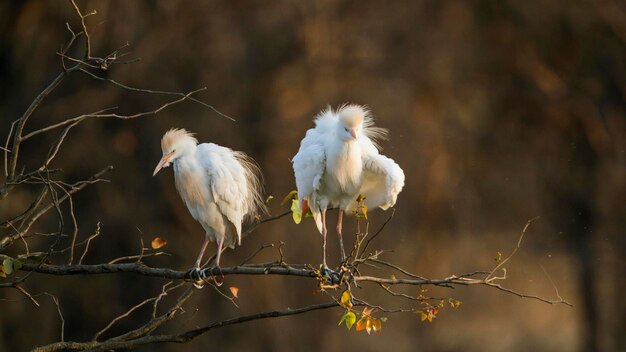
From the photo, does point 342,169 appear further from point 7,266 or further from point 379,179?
point 7,266

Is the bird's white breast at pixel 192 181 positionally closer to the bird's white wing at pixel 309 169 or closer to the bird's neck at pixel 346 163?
the bird's white wing at pixel 309 169

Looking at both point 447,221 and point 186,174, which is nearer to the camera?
point 186,174

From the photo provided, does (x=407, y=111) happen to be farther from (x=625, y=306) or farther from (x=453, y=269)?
(x=625, y=306)

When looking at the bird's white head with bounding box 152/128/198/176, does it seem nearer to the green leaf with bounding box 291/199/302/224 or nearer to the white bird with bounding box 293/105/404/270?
the white bird with bounding box 293/105/404/270

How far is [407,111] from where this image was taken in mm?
5027

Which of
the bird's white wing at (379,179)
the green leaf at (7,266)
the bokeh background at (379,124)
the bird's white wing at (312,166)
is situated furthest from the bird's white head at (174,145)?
the bokeh background at (379,124)

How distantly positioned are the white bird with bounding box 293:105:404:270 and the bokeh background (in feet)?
5.72

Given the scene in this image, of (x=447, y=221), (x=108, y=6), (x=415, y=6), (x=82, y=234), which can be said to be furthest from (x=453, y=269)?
(x=108, y=6)

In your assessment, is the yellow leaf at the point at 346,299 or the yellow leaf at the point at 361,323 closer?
the yellow leaf at the point at 346,299

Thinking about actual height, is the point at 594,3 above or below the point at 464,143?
above

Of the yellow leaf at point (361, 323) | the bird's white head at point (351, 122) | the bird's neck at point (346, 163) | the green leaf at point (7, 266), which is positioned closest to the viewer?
the green leaf at point (7, 266)

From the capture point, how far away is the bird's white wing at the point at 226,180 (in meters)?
3.16

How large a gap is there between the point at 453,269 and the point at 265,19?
1.63 meters

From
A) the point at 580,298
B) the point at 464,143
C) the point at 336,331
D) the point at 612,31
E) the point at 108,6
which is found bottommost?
the point at 336,331
